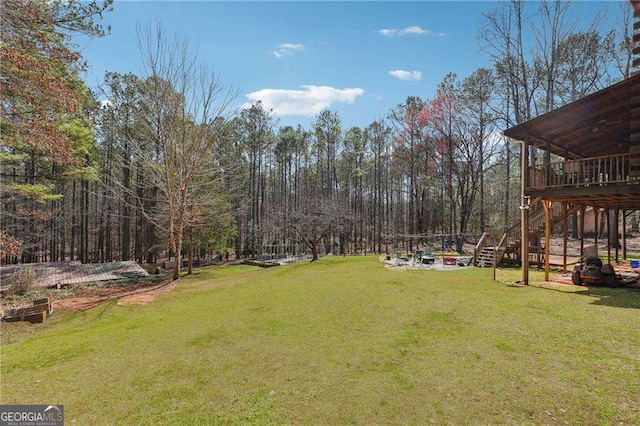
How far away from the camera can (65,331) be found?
6.90 m

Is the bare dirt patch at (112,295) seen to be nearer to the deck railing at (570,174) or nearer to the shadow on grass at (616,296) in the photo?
the shadow on grass at (616,296)

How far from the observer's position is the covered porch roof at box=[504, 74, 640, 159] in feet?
28.7

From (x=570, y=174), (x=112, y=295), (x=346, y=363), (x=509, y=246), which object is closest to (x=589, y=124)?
(x=570, y=174)

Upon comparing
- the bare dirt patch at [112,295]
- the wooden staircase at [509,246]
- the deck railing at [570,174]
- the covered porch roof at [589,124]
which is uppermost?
the covered porch roof at [589,124]

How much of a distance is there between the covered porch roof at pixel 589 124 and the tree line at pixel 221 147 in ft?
22.2

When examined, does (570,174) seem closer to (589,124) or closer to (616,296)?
(589,124)

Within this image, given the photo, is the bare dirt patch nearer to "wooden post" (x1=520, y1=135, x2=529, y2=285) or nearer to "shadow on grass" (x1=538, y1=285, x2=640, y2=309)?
"wooden post" (x1=520, y1=135, x2=529, y2=285)

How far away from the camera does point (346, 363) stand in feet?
15.0

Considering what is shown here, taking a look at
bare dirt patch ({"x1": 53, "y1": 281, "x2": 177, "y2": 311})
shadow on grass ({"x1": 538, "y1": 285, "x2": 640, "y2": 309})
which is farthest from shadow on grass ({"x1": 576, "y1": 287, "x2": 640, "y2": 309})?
bare dirt patch ({"x1": 53, "y1": 281, "x2": 177, "y2": 311})

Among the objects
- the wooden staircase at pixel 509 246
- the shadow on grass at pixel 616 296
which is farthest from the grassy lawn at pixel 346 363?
the wooden staircase at pixel 509 246

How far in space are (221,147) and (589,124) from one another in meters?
25.8

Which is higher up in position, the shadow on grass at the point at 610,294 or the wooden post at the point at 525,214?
the wooden post at the point at 525,214

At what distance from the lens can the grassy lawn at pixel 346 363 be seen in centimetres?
345

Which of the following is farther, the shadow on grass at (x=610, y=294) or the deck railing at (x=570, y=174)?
the deck railing at (x=570, y=174)
